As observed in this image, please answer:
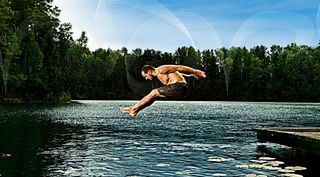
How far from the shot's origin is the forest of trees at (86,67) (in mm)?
112062

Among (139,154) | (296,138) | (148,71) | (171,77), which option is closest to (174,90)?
(171,77)

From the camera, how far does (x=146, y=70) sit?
8.34 meters

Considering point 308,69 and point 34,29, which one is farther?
point 308,69

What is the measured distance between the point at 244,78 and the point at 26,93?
104177 mm

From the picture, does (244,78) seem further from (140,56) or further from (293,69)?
(140,56)

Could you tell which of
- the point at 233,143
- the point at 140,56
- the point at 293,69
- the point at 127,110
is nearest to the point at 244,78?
the point at 293,69

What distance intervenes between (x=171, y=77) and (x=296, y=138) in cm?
2419

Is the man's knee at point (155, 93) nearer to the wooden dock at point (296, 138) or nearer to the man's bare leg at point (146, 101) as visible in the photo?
the man's bare leg at point (146, 101)

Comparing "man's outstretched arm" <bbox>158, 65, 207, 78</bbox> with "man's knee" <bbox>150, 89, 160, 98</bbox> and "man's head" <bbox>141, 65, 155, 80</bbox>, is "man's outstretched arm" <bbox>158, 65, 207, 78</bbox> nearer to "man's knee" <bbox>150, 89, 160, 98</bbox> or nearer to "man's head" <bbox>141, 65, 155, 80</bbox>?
"man's head" <bbox>141, 65, 155, 80</bbox>

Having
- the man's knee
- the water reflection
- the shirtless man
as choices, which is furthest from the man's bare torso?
the water reflection

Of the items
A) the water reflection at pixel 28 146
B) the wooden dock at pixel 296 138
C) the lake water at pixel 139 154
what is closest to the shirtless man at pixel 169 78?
the lake water at pixel 139 154

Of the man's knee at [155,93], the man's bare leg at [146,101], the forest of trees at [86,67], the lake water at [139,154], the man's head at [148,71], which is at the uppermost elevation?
the forest of trees at [86,67]

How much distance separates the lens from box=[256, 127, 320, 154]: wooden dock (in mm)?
27666

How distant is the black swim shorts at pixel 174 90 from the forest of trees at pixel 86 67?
50.7 metres
